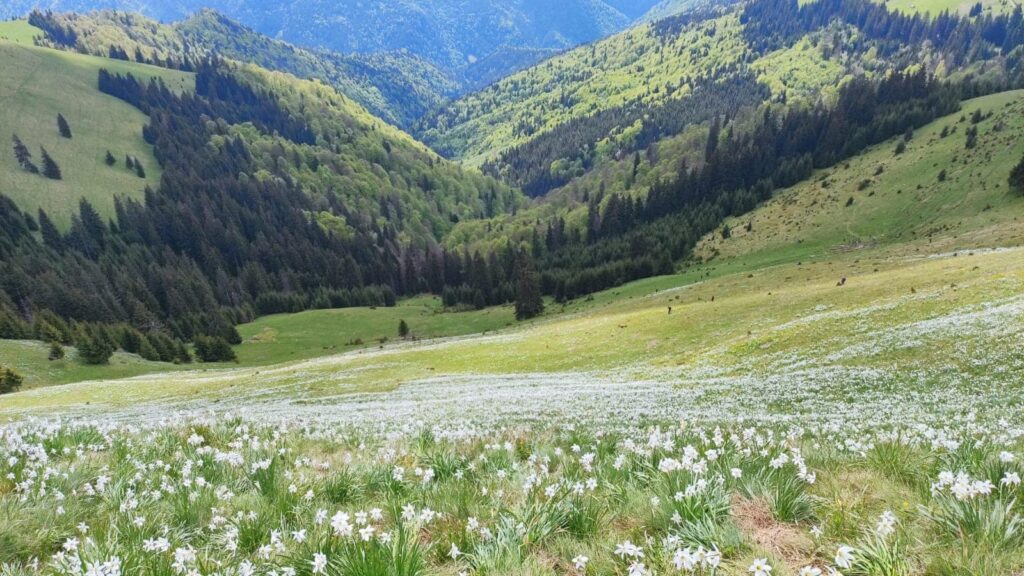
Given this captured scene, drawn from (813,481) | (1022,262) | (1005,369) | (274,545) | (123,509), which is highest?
(123,509)

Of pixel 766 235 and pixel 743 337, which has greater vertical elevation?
pixel 766 235

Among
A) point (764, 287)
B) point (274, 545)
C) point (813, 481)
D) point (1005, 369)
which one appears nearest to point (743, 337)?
point (1005, 369)

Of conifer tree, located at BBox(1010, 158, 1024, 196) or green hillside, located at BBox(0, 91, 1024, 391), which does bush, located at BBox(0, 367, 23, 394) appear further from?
conifer tree, located at BBox(1010, 158, 1024, 196)

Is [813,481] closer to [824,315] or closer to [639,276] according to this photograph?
[824,315]

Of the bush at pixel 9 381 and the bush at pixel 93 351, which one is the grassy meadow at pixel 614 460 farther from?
the bush at pixel 93 351

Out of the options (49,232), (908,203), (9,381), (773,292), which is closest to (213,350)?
(9,381)

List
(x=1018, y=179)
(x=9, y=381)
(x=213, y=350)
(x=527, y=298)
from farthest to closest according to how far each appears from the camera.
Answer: (x=527, y=298) < (x=213, y=350) < (x=1018, y=179) < (x=9, y=381)

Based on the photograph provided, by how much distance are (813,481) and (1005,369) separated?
2824cm

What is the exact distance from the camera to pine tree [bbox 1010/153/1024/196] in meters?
97.2

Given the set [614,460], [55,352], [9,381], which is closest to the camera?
[614,460]

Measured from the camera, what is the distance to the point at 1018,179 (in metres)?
98.2

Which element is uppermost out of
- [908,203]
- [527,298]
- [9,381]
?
[908,203]

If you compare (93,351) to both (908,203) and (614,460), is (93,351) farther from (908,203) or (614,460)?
(908,203)

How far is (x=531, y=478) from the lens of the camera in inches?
241
